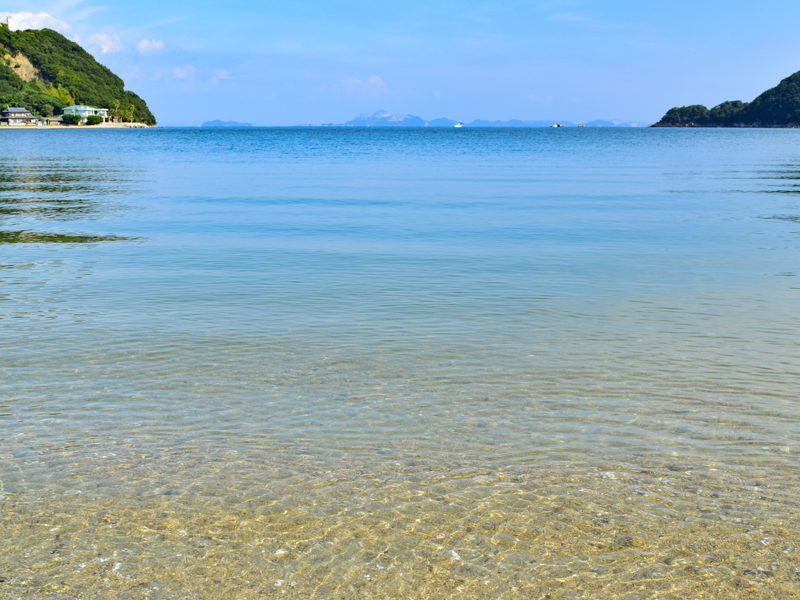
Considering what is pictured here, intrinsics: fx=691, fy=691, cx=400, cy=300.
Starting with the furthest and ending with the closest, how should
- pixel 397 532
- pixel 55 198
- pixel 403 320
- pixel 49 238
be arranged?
pixel 55 198 < pixel 49 238 < pixel 403 320 < pixel 397 532

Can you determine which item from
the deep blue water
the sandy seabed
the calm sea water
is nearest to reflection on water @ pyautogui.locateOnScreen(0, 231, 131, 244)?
the deep blue water

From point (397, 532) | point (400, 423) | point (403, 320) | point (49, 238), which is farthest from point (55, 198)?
point (397, 532)

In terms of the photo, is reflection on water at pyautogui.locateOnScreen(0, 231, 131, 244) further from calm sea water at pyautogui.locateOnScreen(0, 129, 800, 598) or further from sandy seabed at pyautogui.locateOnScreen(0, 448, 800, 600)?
sandy seabed at pyautogui.locateOnScreen(0, 448, 800, 600)

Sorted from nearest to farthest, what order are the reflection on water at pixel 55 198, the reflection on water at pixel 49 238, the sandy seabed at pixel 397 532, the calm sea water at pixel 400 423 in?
the sandy seabed at pixel 397 532, the calm sea water at pixel 400 423, the reflection on water at pixel 49 238, the reflection on water at pixel 55 198

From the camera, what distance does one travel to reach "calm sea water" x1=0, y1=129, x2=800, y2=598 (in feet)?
16.6

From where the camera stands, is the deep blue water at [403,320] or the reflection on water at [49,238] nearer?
the deep blue water at [403,320]

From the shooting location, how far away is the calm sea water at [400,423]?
5.07m

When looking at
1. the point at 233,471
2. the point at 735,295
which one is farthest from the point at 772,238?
the point at 233,471

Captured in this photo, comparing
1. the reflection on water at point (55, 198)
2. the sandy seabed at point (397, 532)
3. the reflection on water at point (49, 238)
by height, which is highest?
the reflection on water at point (55, 198)

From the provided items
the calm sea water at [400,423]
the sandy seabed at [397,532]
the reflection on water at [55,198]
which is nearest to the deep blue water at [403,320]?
the calm sea water at [400,423]

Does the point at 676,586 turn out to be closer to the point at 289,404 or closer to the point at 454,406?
the point at 454,406

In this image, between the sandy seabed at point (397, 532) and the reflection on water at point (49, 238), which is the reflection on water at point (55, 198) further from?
the sandy seabed at point (397, 532)

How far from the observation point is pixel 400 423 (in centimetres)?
745

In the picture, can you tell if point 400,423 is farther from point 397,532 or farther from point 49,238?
point 49,238
